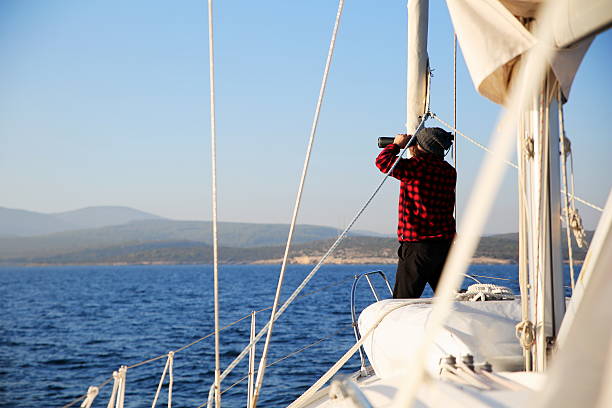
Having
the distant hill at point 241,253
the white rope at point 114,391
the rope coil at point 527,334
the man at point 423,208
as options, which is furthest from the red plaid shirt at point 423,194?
the distant hill at point 241,253

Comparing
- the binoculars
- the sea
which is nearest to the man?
the binoculars

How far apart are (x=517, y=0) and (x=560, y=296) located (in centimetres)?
103

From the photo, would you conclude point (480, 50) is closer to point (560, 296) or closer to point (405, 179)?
point (560, 296)

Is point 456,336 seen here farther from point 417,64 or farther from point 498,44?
point 417,64

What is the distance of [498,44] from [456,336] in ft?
3.52

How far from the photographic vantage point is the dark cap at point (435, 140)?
12.1 feet

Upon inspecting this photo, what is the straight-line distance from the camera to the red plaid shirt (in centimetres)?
359

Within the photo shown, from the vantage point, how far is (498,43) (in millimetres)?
2178

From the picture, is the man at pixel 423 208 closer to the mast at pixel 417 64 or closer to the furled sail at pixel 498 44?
the mast at pixel 417 64

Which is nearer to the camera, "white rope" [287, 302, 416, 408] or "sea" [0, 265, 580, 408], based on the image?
"white rope" [287, 302, 416, 408]

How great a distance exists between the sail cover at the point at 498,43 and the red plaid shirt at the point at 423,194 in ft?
4.05

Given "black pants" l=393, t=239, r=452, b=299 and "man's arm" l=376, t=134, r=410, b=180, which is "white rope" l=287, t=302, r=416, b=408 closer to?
"black pants" l=393, t=239, r=452, b=299

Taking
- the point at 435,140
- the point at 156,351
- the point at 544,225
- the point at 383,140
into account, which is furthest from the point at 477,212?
the point at 156,351

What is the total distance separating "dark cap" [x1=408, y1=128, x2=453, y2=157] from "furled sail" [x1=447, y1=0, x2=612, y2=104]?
128 cm
